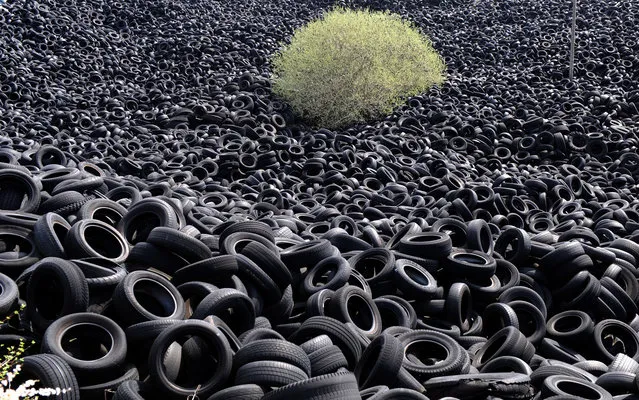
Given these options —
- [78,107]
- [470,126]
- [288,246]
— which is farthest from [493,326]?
[78,107]

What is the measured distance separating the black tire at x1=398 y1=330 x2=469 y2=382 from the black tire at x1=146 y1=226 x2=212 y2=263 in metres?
2.21

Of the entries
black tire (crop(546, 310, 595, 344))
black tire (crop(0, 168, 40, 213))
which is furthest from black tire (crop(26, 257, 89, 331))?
black tire (crop(546, 310, 595, 344))

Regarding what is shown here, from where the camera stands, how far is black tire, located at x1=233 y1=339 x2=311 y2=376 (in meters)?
5.36

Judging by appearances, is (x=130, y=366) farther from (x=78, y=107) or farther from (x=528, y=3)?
(x=528, y=3)

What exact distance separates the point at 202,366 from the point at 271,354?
605 mm

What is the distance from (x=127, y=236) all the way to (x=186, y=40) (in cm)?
1905

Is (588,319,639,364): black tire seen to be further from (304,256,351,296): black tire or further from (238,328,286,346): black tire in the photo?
(238,328,286,346): black tire

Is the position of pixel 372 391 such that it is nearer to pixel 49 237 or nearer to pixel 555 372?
pixel 555 372

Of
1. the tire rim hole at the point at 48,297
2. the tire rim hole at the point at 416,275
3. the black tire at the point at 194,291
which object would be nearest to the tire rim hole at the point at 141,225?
the black tire at the point at 194,291

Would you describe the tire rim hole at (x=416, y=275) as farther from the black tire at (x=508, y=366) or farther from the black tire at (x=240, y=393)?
the black tire at (x=240, y=393)

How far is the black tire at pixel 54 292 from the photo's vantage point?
5.73m

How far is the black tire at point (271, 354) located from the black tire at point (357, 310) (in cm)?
107

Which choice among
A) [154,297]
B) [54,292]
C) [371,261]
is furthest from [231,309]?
[371,261]

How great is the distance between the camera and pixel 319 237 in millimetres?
9273
